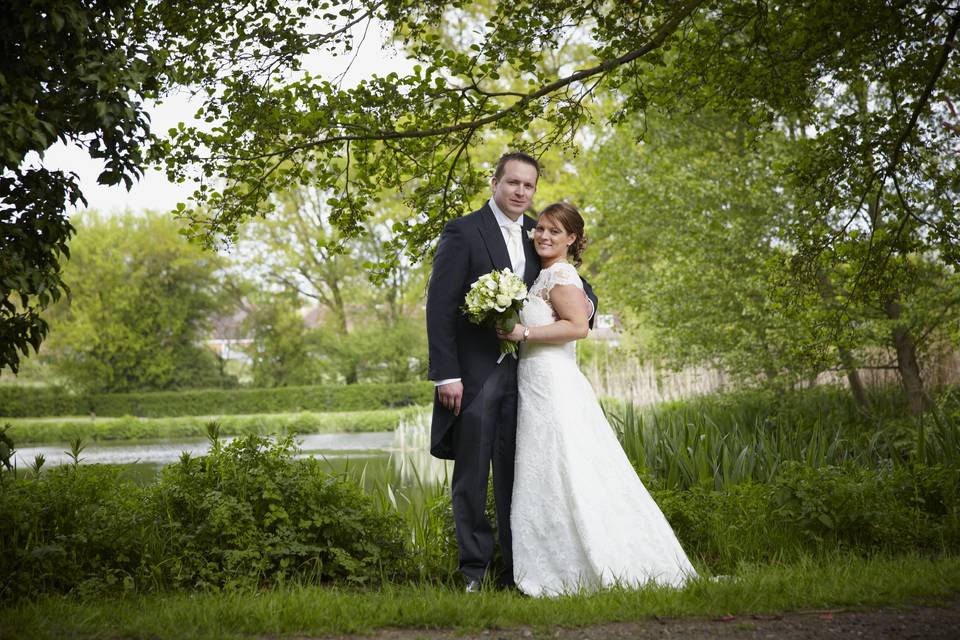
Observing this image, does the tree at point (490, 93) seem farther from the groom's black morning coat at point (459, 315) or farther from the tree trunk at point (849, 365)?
the tree trunk at point (849, 365)

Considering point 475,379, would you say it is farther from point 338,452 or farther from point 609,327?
point 609,327

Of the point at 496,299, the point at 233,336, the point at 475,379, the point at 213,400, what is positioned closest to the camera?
the point at 496,299

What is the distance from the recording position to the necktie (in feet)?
14.5

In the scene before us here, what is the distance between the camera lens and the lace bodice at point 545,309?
4.25m

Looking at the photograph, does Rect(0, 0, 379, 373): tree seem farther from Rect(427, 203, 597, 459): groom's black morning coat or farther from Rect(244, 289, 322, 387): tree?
Rect(244, 289, 322, 387): tree

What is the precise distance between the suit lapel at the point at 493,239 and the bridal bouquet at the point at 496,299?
22cm

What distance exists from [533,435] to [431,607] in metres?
1.07

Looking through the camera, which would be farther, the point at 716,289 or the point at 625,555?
the point at 716,289

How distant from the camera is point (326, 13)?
5816 mm

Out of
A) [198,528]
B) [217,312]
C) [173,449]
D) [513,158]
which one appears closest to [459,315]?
[513,158]

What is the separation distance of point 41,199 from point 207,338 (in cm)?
2745

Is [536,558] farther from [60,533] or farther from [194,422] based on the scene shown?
[194,422]

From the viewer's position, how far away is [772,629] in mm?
3146

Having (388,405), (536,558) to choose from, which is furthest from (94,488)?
(388,405)
